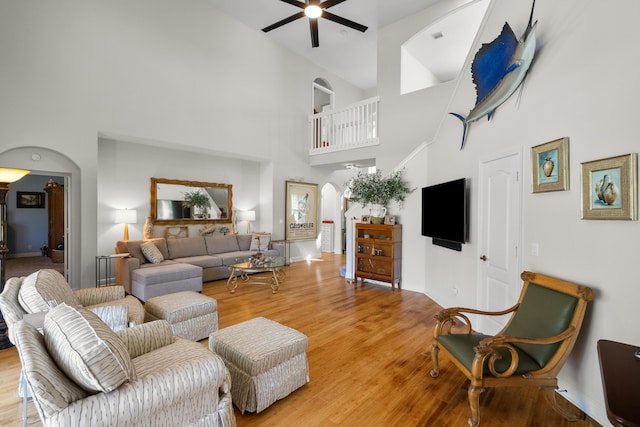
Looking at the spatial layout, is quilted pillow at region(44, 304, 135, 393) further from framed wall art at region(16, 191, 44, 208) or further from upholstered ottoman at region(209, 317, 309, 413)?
framed wall art at region(16, 191, 44, 208)

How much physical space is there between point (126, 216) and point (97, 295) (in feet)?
9.30

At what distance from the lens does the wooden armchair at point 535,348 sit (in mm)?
1965

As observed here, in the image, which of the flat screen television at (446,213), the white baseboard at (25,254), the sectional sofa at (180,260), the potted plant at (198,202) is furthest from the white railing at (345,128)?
the white baseboard at (25,254)

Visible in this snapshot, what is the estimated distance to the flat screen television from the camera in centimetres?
371

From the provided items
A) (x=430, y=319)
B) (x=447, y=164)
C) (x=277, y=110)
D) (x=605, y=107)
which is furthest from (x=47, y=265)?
(x=605, y=107)

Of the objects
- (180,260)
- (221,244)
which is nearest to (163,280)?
(180,260)

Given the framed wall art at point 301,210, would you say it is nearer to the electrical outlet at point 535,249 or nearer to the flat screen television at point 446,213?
the flat screen television at point 446,213

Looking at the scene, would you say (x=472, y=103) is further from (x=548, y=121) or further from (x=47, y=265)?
(x=47, y=265)

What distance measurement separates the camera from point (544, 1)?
2537mm

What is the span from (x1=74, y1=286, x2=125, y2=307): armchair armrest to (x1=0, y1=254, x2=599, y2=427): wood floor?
0.70 m

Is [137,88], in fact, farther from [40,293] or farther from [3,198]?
[40,293]

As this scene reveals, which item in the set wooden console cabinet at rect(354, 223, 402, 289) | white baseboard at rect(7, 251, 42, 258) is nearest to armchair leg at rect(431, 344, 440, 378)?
wooden console cabinet at rect(354, 223, 402, 289)

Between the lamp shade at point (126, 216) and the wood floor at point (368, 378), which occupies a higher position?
the lamp shade at point (126, 216)

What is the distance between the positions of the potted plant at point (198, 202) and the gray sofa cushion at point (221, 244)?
2.30 feet
